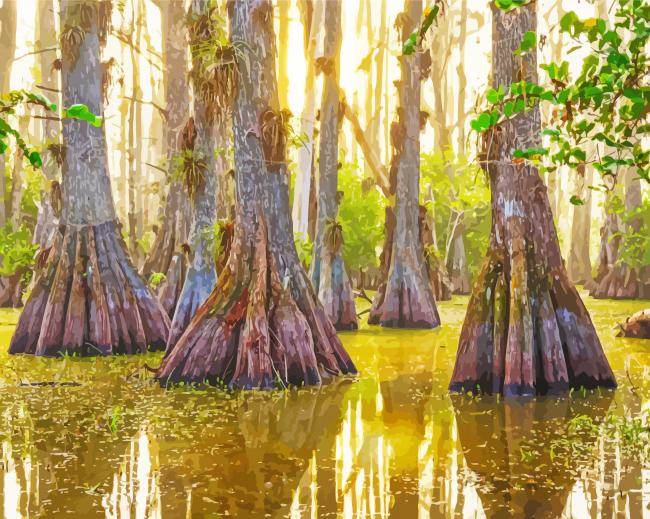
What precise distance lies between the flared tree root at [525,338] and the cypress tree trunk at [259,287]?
1563 mm

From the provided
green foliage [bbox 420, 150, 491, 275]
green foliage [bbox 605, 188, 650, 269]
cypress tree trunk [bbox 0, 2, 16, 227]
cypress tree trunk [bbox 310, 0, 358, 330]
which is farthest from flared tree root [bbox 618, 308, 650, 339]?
cypress tree trunk [bbox 0, 2, 16, 227]

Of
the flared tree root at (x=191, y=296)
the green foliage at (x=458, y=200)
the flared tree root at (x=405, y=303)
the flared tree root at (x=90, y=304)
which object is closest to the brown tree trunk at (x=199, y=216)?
the flared tree root at (x=191, y=296)

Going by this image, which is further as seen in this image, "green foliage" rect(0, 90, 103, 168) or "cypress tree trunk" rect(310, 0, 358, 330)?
"cypress tree trunk" rect(310, 0, 358, 330)

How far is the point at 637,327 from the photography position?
15961 millimetres

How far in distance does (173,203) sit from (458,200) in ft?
42.3

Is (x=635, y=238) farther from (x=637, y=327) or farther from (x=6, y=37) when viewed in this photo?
(x=6, y=37)

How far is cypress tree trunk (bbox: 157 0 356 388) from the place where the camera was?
1032cm

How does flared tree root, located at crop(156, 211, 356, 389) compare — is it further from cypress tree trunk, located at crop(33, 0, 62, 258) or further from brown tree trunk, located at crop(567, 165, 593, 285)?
brown tree trunk, located at crop(567, 165, 593, 285)

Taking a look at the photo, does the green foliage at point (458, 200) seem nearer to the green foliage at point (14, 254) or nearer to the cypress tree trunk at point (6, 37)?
the cypress tree trunk at point (6, 37)

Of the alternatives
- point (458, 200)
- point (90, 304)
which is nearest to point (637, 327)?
point (90, 304)

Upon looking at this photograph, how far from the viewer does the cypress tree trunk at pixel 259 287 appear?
10320 mm

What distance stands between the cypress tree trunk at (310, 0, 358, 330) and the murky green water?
6031mm

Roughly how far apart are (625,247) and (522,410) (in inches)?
701

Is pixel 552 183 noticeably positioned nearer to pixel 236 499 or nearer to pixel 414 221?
pixel 414 221
